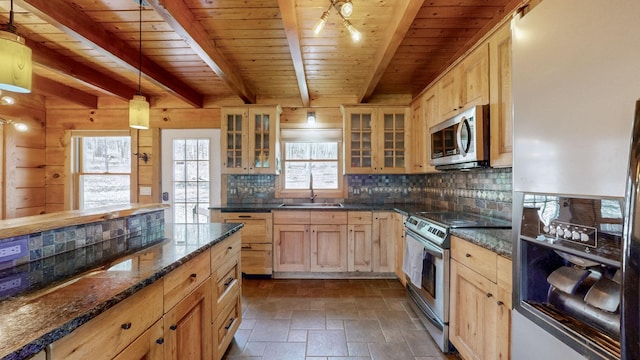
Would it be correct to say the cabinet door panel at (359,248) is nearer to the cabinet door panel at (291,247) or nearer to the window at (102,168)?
the cabinet door panel at (291,247)

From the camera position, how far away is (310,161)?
13.3 feet

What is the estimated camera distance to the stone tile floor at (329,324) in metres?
1.98

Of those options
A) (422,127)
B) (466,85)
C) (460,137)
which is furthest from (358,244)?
(466,85)

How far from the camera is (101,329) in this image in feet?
2.59

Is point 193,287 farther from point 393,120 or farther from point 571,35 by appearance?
point 393,120

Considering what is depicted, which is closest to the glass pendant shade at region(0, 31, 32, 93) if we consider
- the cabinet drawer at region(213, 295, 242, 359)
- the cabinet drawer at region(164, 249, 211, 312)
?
the cabinet drawer at region(164, 249, 211, 312)

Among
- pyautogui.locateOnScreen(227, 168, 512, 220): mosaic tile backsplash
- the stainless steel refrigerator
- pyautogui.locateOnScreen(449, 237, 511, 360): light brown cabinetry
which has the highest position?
the stainless steel refrigerator

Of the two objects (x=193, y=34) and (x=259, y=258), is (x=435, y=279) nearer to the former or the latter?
(x=259, y=258)

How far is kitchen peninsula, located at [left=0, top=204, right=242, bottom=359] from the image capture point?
27.3 inches

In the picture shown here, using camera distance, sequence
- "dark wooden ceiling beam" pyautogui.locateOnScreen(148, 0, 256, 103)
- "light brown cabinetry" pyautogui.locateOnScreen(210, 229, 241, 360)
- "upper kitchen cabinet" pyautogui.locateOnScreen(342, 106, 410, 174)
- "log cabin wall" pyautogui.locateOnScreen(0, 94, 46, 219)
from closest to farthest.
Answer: "light brown cabinetry" pyautogui.locateOnScreen(210, 229, 241, 360)
"dark wooden ceiling beam" pyautogui.locateOnScreen(148, 0, 256, 103)
"log cabin wall" pyautogui.locateOnScreen(0, 94, 46, 219)
"upper kitchen cabinet" pyautogui.locateOnScreen(342, 106, 410, 174)

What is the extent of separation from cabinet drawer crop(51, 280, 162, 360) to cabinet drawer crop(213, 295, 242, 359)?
27.9 inches

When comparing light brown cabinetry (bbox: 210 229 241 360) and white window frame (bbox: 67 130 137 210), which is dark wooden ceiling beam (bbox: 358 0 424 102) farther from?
white window frame (bbox: 67 130 137 210)

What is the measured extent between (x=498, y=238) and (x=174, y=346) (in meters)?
1.78

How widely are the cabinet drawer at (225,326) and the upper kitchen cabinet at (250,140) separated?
1.97 meters
